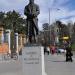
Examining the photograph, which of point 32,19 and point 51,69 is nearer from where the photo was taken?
point 32,19

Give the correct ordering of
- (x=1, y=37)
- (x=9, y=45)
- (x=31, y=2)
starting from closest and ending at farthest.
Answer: (x=31, y=2) < (x=1, y=37) < (x=9, y=45)

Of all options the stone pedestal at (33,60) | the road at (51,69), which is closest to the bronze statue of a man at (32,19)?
the stone pedestal at (33,60)

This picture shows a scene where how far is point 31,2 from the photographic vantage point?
896 inches

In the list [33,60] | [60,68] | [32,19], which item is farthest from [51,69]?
[33,60]

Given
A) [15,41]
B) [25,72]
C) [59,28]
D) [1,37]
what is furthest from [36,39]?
[59,28]

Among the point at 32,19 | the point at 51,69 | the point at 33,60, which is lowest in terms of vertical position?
the point at 51,69

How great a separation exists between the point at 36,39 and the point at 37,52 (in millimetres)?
1236

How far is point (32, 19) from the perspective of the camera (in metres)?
22.6

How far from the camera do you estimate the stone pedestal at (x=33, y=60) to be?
2136 centimetres

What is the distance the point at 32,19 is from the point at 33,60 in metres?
2.49

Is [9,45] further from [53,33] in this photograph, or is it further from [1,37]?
[53,33]

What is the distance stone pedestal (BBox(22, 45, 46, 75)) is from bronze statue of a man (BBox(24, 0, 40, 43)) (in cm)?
110

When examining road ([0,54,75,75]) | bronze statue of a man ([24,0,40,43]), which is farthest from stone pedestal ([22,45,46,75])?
road ([0,54,75,75])

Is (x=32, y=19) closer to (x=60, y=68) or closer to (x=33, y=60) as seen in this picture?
(x=33, y=60)
